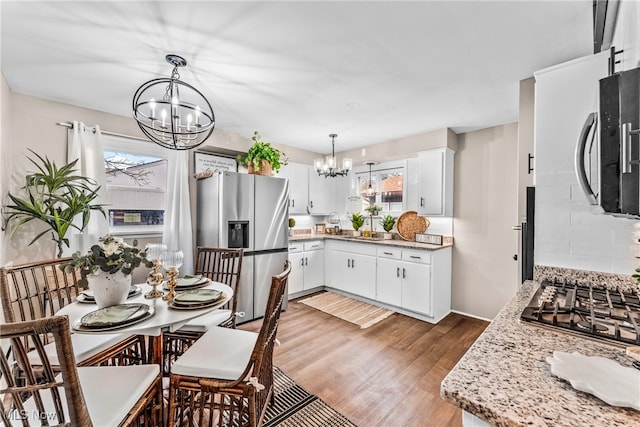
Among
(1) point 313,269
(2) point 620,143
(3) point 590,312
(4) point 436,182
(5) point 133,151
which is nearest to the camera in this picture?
(2) point 620,143

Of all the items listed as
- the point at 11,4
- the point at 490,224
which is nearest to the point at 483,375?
the point at 11,4

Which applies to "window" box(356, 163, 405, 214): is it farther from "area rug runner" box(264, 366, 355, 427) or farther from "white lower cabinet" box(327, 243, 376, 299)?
"area rug runner" box(264, 366, 355, 427)

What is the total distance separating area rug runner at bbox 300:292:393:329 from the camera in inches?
133

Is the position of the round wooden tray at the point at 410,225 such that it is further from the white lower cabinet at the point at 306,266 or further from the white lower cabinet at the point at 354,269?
the white lower cabinet at the point at 306,266

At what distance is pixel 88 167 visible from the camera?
9.21 ft

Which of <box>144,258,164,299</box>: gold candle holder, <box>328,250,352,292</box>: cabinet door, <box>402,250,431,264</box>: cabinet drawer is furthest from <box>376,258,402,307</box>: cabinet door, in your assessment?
<box>144,258,164,299</box>: gold candle holder

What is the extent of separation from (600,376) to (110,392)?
5.61 ft

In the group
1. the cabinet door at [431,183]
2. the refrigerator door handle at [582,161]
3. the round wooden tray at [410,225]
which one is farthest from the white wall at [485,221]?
the refrigerator door handle at [582,161]

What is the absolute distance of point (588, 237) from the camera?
1.62 m

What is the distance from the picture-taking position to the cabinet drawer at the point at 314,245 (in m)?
4.31

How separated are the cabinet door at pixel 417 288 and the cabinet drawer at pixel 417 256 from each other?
0.16ft

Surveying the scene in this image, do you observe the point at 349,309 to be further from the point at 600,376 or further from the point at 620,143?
the point at 620,143

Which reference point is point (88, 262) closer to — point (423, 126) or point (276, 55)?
point (276, 55)

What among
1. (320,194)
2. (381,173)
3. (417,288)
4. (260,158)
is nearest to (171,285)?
(260,158)
